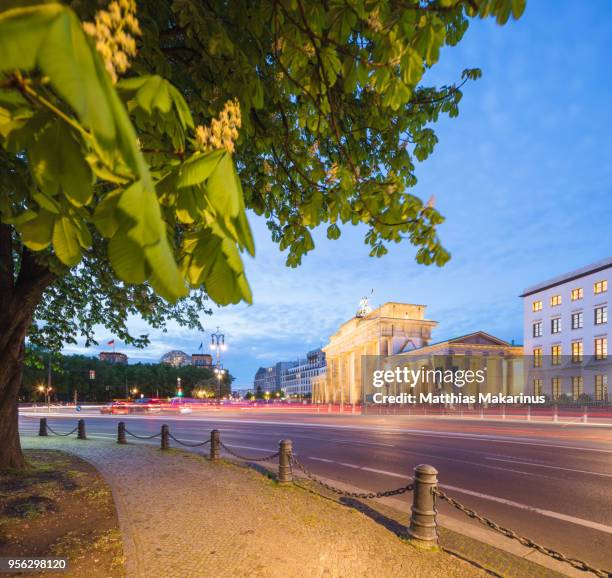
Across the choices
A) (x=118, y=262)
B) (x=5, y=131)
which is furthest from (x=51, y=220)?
(x=118, y=262)

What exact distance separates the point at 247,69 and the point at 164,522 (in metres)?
6.35

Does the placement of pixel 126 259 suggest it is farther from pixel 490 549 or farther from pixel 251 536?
pixel 490 549

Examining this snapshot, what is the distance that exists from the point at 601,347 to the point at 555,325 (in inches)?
295

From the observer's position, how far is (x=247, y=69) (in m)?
3.44

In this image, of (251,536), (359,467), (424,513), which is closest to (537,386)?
(359,467)

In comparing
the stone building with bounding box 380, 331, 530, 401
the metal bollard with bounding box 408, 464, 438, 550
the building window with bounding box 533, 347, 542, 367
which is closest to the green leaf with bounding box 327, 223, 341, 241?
the metal bollard with bounding box 408, 464, 438, 550

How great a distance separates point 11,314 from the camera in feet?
26.8

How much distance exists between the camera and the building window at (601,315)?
145 feet

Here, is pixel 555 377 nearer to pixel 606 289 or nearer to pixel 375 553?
pixel 606 289

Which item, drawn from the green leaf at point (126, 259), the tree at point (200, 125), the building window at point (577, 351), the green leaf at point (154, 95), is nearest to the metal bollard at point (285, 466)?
the tree at point (200, 125)

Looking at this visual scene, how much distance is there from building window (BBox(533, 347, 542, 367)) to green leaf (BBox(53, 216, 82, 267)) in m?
60.8

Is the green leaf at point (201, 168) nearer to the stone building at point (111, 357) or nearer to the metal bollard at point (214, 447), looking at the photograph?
the metal bollard at point (214, 447)

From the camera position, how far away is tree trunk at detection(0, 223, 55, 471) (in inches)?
320

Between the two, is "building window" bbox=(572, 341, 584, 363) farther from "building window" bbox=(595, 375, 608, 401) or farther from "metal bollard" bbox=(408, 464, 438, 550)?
"metal bollard" bbox=(408, 464, 438, 550)
